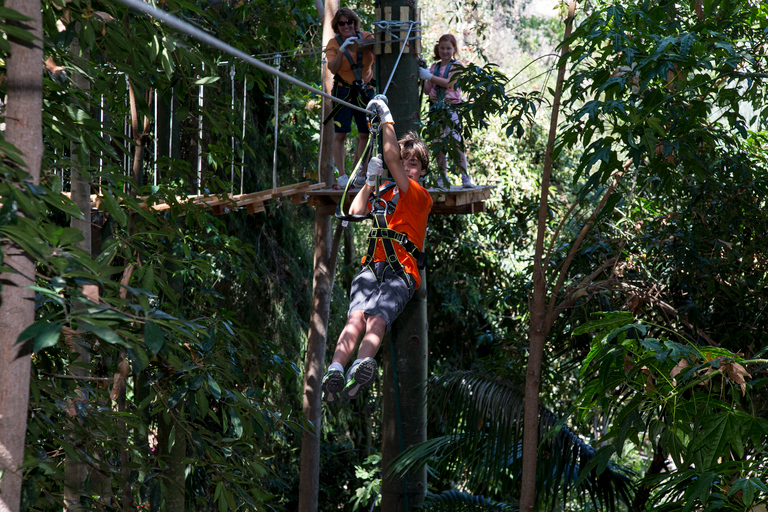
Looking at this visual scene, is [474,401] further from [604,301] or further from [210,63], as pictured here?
[210,63]

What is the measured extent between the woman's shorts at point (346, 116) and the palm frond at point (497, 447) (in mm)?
1752

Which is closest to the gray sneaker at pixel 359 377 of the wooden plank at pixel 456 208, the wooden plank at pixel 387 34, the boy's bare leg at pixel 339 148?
the wooden plank at pixel 456 208

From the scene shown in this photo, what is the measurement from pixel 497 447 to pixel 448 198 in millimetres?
1469

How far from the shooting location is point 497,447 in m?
4.09

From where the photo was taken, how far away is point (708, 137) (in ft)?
11.3

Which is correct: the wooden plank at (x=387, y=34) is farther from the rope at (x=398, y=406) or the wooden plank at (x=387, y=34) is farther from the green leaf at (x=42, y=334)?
the green leaf at (x=42, y=334)

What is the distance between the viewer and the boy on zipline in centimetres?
318

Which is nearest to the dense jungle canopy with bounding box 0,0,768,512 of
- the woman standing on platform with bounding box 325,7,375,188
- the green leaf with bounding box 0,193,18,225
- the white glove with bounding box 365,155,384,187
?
the green leaf with bounding box 0,193,18,225

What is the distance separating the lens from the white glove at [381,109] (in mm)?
3289

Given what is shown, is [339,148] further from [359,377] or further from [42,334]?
[42,334]

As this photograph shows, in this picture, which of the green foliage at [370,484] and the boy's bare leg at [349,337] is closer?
the boy's bare leg at [349,337]

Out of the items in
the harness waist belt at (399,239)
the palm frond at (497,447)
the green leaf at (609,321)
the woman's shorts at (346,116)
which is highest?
the woman's shorts at (346,116)

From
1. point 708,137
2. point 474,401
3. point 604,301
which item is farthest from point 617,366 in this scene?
point 604,301

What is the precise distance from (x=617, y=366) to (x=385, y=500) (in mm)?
2786
